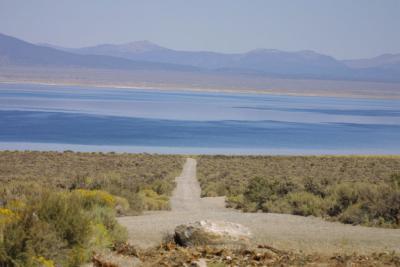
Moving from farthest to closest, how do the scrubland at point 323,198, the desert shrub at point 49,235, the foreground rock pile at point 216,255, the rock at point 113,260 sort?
the scrubland at point 323,198 < the foreground rock pile at point 216,255 < the rock at point 113,260 < the desert shrub at point 49,235

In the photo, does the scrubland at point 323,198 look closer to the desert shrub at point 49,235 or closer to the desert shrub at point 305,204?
the desert shrub at point 305,204

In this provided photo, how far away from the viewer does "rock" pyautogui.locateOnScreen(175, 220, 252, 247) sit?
1082 cm

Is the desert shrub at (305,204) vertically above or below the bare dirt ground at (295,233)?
above

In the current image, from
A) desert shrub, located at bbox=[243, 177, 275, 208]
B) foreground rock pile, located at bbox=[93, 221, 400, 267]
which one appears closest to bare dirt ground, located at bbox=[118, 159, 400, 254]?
foreground rock pile, located at bbox=[93, 221, 400, 267]

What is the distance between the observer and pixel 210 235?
10.9 m

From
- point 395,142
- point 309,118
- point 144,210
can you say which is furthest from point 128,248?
point 309,118

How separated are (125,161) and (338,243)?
1309 inches

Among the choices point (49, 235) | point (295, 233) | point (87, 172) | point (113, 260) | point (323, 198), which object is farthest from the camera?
point (87, 172)

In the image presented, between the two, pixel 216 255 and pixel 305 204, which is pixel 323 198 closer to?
pixel 305 204

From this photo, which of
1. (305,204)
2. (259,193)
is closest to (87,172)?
(259,193)

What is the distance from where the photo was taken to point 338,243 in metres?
11.5

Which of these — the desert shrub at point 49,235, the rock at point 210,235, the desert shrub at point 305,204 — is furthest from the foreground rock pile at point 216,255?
the desert shrub at point 305,204

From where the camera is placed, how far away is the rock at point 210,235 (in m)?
10.8

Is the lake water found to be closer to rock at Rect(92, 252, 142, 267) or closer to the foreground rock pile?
the foreground rock pile
